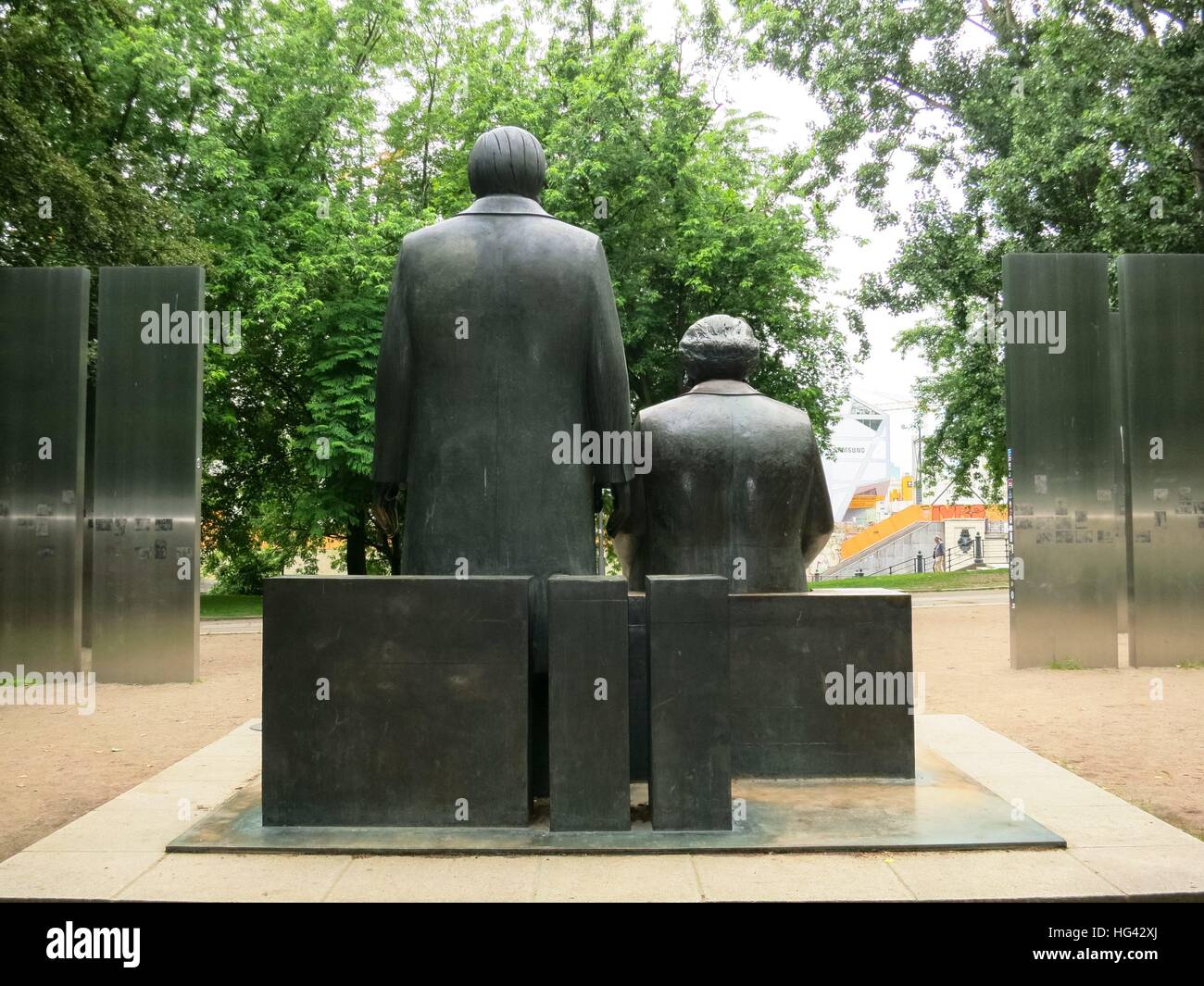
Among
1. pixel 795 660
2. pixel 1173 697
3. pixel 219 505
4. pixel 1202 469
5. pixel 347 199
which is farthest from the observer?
pixel 219 505

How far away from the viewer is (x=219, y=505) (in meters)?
24.7

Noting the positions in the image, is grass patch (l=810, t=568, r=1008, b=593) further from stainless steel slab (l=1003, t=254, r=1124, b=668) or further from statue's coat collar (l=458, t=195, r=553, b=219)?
statue's coat collar (l=458, t=195, r=553, b=219)

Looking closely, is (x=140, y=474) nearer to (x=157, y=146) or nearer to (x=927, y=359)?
(x=157, y=146)

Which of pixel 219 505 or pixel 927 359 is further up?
pixel 927 359

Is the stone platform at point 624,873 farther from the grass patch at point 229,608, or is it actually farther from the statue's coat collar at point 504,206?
the grass patch at point 229,608

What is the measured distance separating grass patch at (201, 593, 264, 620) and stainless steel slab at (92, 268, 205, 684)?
28.1 feet

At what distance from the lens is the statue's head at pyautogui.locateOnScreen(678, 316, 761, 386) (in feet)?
22.0

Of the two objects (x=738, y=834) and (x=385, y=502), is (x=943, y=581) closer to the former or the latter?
(x=385, y=502)

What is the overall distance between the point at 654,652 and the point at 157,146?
1862cm

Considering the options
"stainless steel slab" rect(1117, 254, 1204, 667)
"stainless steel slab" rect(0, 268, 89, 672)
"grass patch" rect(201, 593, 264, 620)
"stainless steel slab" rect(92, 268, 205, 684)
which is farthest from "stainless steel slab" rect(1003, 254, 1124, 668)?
"grass patch" rect(201, 593, 264, 620)

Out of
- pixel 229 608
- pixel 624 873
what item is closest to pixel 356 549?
pixel 229 608

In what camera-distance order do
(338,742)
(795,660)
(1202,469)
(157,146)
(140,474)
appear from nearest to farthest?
(338,742) < (795,660) < (140,474) < (1202,469) < (157,146)

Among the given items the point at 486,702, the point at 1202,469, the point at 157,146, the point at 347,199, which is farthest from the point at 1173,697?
the point at 157,146

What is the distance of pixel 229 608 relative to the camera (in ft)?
76.6
